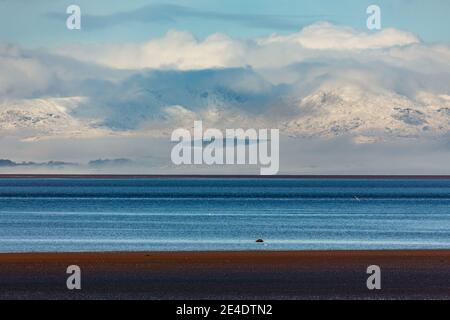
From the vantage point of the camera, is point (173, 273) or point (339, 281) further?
point (173, 273)

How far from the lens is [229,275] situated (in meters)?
28.6

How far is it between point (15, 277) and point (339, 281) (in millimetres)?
8457

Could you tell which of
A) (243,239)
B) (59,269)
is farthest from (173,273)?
(243,239)

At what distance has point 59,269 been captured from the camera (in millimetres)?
29938

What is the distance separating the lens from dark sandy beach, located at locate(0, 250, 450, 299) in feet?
80.1

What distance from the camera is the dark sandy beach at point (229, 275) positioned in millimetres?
24422
